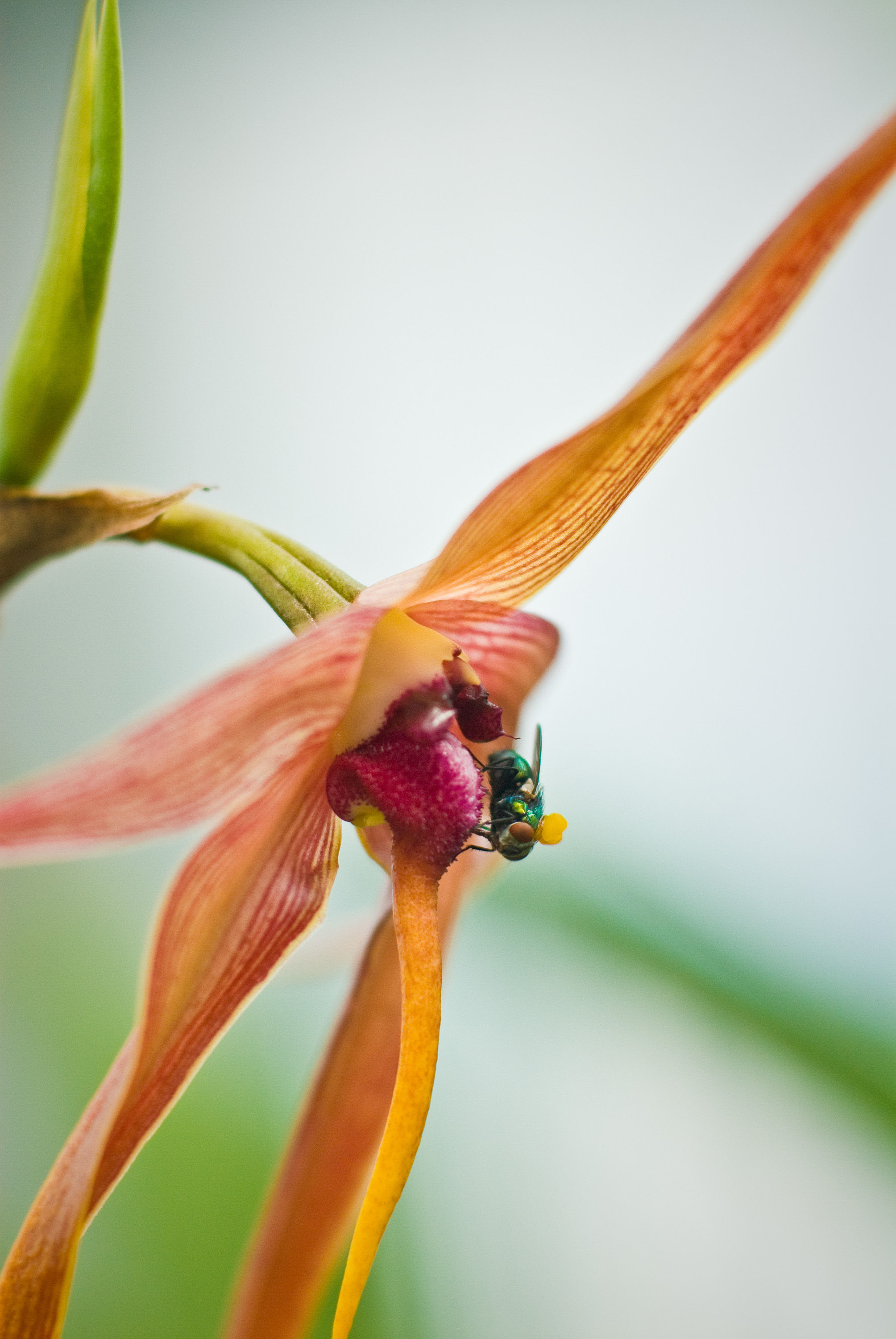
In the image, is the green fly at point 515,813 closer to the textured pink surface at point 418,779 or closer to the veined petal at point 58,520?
the textured pink surface at point 418,779

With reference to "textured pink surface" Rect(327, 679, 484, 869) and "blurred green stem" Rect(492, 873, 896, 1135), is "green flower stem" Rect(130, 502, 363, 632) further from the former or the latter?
"blurred green stem" Rect(492, 873, 896, 1135)

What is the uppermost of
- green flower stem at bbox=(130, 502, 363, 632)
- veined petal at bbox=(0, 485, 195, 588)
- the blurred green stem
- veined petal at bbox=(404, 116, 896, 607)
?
veined petal at bbox=(404, 116, 896, 607)

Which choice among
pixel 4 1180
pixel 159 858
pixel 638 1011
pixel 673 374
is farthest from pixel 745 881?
pixel 673 374

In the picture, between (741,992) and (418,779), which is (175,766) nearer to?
(418,779)

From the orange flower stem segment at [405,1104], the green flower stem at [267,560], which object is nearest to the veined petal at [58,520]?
the green flower stem at [267,560]

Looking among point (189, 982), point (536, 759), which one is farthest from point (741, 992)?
point (189, 982)

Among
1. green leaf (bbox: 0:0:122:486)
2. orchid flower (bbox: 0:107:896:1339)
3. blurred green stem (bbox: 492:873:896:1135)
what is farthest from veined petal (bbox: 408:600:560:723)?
blurred green stem (bbox: 492:873:896:1135)
